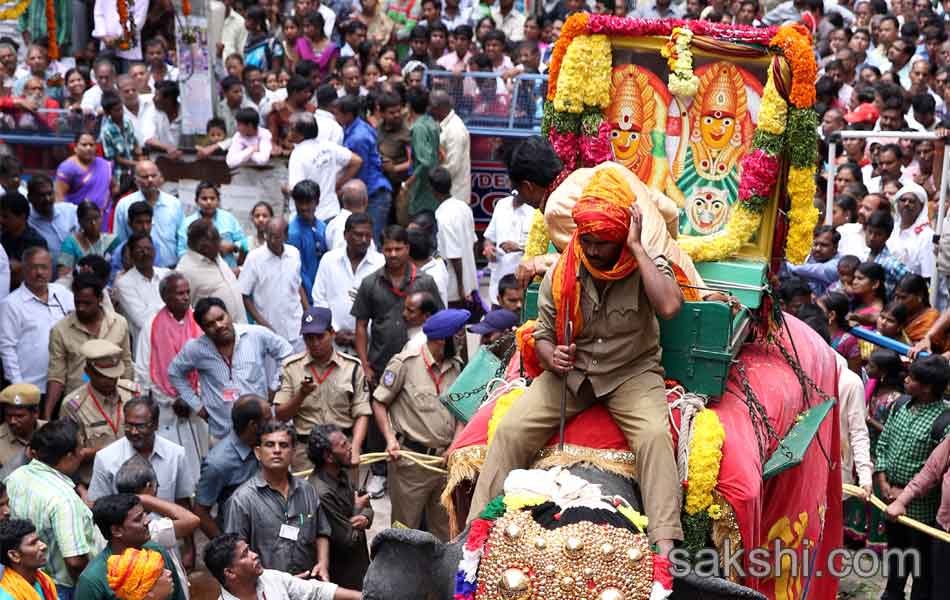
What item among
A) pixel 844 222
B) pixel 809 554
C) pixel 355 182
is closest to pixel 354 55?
pixel 355 182

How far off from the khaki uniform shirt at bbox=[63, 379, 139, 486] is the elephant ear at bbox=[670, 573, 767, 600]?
5.23 meters

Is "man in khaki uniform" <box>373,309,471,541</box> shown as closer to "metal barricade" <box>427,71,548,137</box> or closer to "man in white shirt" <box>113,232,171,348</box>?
"man in white shirt" <box>113,232,171,348</box>

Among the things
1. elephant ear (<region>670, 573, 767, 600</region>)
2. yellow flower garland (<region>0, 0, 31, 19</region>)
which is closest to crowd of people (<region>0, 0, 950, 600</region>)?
yellow flower garland (<region>0, 0, 31, 19</region>)

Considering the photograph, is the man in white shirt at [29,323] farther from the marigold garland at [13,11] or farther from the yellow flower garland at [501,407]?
the yellow flower garland at [501,407]

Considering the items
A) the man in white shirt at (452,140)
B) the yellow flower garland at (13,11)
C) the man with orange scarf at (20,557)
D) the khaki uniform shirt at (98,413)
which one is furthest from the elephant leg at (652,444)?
the man in white shirt at (452,140)

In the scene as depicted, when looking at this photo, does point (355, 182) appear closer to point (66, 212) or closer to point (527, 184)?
point (66, 212)

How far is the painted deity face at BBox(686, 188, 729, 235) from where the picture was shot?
962cm

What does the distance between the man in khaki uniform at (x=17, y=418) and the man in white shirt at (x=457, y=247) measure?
14.8ft

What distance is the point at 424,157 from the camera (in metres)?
15.9

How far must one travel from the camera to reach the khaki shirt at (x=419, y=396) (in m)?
10.8

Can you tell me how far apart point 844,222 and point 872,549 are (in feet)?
15.4

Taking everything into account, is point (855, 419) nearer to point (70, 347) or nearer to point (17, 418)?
point (17, 418)

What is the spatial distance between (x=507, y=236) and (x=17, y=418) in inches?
205

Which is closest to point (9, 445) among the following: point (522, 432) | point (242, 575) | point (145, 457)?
point (145, 457)
